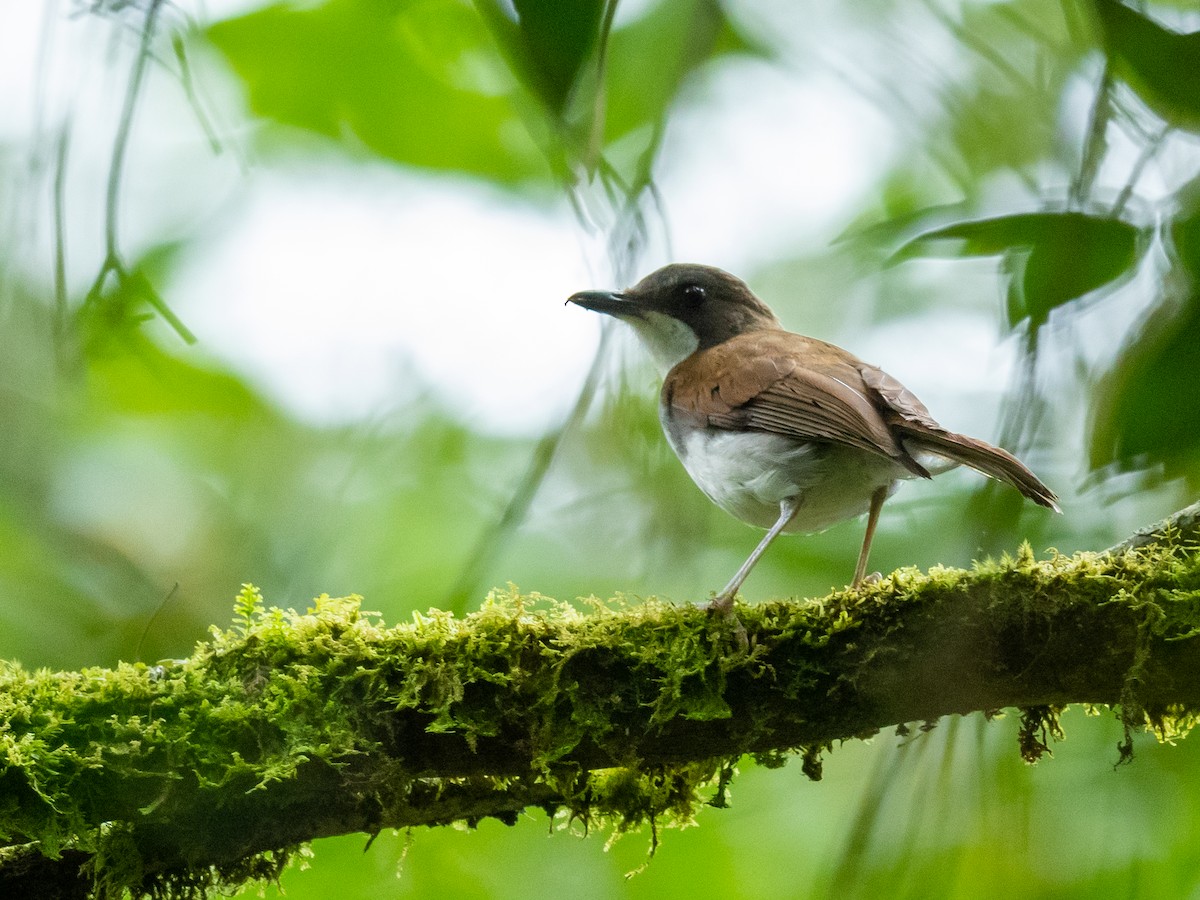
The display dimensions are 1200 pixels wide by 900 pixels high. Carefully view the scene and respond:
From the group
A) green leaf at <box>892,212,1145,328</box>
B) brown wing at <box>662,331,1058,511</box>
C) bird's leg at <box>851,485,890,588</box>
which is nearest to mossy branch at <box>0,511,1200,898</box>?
brown wing at <box>662,331,1058,511</box>

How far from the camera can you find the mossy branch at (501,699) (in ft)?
7.20

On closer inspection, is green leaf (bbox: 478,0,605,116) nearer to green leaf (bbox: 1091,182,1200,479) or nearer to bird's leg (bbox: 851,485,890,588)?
green leaf (bbox: 1091,182,1200,479)

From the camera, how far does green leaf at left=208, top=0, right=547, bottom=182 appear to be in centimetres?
535

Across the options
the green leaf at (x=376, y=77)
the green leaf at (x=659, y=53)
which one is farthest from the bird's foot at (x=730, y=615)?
the green leaf at (x=376, y=77)

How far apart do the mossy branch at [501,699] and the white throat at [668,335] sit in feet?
6.84

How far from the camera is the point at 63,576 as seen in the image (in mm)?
5078

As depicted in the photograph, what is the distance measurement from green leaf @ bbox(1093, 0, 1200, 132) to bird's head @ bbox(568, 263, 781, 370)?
2.61 meters

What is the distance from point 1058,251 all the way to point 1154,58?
0.36 meters

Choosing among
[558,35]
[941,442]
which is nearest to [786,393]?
[941,442]

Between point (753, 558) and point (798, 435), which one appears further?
point (798, 435)

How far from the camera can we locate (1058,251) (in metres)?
1.91

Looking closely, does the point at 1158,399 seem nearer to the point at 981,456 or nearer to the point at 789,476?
the point at 981,456

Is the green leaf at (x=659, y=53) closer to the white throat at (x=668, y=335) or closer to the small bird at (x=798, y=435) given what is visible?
the white throat at (x=668, y=335)

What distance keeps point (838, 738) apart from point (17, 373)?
18.4ft
